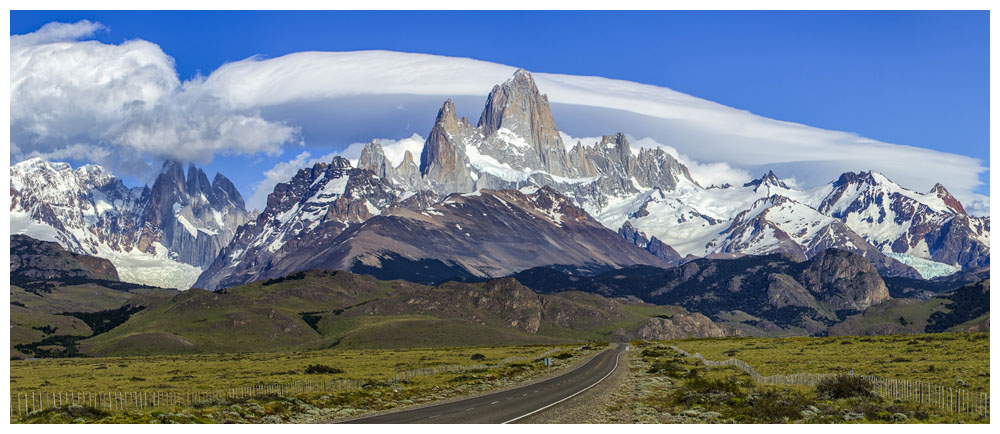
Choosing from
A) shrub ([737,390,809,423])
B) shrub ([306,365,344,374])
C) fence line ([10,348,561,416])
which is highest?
shrub ([737,390,809,423])

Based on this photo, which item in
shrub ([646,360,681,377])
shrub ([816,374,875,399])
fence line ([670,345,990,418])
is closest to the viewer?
fence line ([670,345,990,418])

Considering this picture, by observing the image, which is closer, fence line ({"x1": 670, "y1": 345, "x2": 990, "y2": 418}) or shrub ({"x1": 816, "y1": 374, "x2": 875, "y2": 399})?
fence line ({"x1": 670, "y1": 345, "x2": 990, "y2": 418})

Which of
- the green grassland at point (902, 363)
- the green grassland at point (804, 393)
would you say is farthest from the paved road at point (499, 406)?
the green grassland at point (902, 363)

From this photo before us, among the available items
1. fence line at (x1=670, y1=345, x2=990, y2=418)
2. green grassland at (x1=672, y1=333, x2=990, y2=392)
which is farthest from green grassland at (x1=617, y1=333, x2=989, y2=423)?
fence line at (x1=670, y1=345, x2=990, y2=418)

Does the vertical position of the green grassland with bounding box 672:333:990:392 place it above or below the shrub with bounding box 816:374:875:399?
below

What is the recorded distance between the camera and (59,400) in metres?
132

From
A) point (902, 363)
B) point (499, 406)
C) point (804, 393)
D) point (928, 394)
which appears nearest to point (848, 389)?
point (804, 393)

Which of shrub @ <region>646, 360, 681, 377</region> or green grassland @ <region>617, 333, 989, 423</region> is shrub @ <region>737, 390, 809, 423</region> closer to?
green grassland @ <region>617, 333, 989, 423</region>

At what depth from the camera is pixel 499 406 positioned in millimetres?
82875

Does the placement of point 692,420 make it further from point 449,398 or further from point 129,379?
point 129,379

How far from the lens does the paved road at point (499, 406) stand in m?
72.2

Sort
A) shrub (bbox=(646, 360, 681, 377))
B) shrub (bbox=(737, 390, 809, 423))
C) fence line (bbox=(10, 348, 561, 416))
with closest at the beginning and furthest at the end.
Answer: shrub (bbox=(737, 390, 809, 423)) < fence line (bbox=(10, 348, 561, 416)) < shrub (bbox=(646, 360, 681, 377))

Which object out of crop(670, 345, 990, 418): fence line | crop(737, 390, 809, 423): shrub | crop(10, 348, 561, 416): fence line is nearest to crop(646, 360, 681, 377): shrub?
crop(670, 345, 990, 418): fence line

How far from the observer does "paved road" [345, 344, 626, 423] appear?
7225 cm
